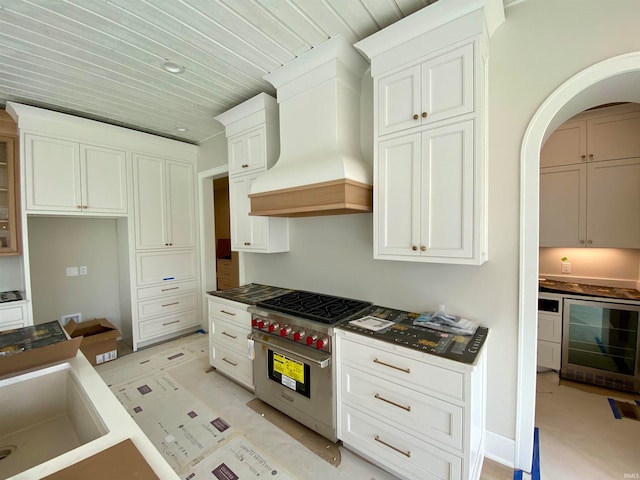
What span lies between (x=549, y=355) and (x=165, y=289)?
Result: 4.46 m

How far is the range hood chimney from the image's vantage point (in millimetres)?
1883

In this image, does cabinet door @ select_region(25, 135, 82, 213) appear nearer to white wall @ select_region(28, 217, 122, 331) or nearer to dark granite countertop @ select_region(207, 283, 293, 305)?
white wall @ select_region(28, 217, 122, 331)

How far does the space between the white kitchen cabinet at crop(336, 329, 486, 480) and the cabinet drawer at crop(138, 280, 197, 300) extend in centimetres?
284

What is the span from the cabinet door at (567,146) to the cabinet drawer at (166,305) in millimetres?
4667

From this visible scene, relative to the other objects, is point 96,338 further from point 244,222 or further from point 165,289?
point 244,222

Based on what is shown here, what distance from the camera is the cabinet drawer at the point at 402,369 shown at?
1.40 metres

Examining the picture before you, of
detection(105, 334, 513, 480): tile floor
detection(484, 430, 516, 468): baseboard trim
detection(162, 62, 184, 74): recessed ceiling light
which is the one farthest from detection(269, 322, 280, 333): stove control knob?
detection(162, 62, 184, 74): recessed ceiling light

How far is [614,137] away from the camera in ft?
8.39

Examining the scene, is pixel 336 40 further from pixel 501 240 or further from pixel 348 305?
pixel 348 305

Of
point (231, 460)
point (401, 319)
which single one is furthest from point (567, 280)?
point (231, 460)

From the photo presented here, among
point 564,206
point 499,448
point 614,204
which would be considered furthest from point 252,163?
point 614,204

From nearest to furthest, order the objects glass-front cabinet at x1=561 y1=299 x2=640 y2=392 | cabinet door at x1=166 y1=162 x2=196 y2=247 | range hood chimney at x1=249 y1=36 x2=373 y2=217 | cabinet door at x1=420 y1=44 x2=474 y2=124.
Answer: cabinet door at x1=420 y1=44 x2=474 y2=124, range hood chimney at x1=249 y1=36 x2=373 y2=217, glass-front cabinet at x1=561 y1=299 x2=640 y2=392, cabinet door at x1=166 y1=162 x2=196 y2=247

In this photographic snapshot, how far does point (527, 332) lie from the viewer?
1652 mm

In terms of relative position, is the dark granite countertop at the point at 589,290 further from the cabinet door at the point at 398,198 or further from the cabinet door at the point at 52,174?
the cabinet door at the point at 52,174
